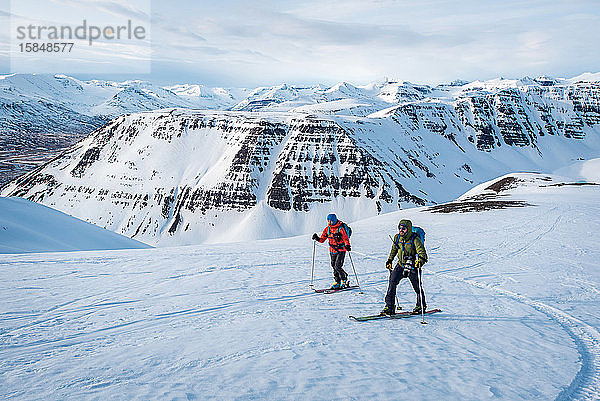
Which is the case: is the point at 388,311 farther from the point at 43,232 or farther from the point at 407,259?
the point at 43,232

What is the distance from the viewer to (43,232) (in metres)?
29.5

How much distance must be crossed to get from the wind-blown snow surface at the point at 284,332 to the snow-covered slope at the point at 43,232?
10.5 metres

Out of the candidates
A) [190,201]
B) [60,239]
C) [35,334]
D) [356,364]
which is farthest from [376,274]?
[190,201]

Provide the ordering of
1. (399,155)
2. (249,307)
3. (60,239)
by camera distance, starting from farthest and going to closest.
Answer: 1. (399,155)
2. (60,239)
3. (249,307)

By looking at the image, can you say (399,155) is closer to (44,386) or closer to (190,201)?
(190,201)

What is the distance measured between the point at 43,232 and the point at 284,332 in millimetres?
28382

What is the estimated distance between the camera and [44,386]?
242 inches

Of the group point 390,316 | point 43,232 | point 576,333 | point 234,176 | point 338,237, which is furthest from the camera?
point 234,176

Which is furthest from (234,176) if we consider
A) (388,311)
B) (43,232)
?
(388,311)

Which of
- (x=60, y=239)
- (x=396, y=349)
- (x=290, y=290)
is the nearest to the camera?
(x=396, y=349)

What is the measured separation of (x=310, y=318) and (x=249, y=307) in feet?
6.31

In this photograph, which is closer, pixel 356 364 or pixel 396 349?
pixel 356 364

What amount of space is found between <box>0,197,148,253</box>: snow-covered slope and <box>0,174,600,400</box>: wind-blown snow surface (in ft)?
34.6

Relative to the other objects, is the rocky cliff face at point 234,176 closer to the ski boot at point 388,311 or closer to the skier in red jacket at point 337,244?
the skier in red jacket at point 337,244
